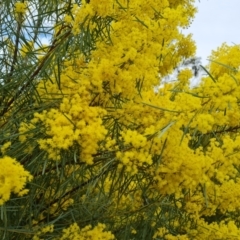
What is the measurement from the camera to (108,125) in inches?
90.8

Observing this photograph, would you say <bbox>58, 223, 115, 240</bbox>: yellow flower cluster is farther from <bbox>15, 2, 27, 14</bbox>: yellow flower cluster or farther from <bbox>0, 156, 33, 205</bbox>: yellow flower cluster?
<bbox>15, 2, 27, 14</bbox>: yellow flower cluster

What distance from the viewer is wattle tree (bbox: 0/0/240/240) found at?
1.89 meters

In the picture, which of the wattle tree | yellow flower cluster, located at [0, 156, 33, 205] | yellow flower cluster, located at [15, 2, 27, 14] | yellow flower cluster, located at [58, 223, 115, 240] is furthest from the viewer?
yellow flower cluster, located at [15, 2, 27, 14]

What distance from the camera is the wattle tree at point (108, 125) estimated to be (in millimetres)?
1890

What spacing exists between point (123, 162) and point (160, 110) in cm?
29

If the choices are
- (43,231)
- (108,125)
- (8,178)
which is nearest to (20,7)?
(108,125)

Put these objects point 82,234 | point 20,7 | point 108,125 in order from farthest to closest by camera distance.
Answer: point 20,7 < point 108,125 < point 82,234

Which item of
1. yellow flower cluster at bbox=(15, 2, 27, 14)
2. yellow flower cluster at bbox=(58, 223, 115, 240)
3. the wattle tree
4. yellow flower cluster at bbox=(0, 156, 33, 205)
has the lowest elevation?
yellow flower cluster at bbox=(0, 156, 33, 205)

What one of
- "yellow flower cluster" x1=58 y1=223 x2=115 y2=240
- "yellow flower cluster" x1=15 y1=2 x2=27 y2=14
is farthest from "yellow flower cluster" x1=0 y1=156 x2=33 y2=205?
"yellow flower cluster" x1=15 y1=2 x2=27 y2=14

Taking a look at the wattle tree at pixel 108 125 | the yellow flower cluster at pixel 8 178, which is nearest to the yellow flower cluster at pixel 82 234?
the wattle tree at pixel 108 125

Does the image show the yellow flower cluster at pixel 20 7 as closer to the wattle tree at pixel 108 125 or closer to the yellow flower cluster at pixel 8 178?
the wattle tree at pixel 108 125

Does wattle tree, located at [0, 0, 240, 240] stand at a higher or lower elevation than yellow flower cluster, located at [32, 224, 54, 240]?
higher

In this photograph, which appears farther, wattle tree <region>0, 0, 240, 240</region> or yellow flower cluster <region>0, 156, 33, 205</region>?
wattle tree <region>0, 0, 240, 240</region>

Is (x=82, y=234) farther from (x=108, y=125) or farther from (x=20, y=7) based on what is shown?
(x=20, y=7)
